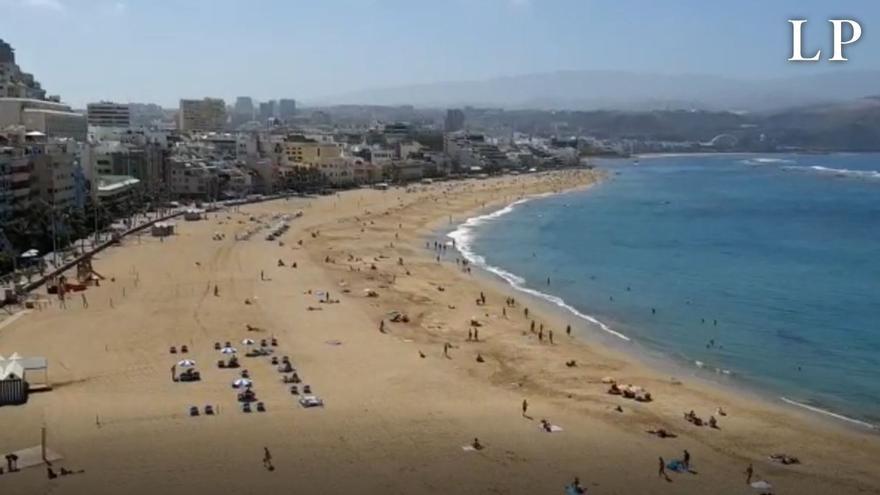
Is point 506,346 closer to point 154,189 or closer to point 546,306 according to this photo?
point 546,306

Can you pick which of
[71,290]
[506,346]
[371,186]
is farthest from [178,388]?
[371,186]

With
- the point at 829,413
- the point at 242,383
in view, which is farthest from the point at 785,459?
the point at 242,383

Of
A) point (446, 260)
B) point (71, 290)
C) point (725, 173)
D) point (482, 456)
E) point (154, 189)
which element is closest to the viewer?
point (482, 456)

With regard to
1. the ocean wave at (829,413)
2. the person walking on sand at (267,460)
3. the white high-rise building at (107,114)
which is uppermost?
the white high-rise building at (107,114)

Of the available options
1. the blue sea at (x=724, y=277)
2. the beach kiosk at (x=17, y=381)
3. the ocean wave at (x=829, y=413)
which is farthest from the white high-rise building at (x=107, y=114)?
the ocean wave at (x=829, y=413)

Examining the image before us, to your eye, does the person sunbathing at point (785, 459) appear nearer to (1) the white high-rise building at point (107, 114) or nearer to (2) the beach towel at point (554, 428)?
(2) the beach towel at point (554, 428)

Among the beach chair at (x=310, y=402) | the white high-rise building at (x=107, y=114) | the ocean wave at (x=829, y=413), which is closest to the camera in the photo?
the beach chair at (x=310, y=402)
